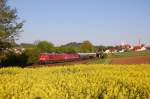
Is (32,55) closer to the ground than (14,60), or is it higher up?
higher up

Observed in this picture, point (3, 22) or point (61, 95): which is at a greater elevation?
point (3, 22)

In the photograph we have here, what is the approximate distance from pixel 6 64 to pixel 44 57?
26.4 ft

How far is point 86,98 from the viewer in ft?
31.6

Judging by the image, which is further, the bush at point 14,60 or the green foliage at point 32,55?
the green foliage at point 32,55

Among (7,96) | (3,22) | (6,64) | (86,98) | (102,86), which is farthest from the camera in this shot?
(6,64)

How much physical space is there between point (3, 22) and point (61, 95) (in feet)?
115

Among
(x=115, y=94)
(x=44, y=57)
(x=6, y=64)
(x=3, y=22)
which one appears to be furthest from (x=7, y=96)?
(x=44, y=57)

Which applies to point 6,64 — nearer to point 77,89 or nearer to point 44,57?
point 44,57

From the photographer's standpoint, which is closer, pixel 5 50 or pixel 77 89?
pixel 77 89

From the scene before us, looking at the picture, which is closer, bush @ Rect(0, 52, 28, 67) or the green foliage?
bush @ Rect(0, 52, 28, 67)

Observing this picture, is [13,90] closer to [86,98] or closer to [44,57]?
[86,98]

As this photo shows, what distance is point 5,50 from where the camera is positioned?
4481 cm

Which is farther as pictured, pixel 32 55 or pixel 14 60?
pixel 32 55

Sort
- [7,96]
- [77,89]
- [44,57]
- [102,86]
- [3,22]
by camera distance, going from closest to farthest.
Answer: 1. [7,96]
2. [77,89]
3. [102,86]
4. [3,22]
5. [44,57]
